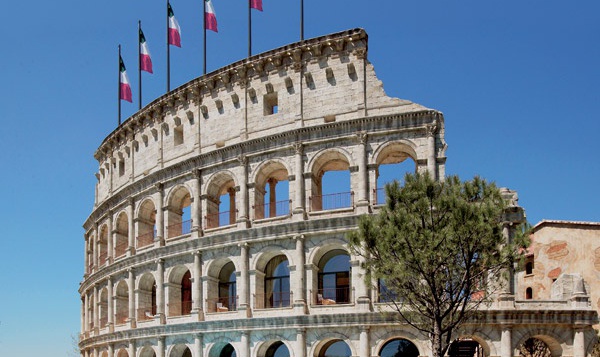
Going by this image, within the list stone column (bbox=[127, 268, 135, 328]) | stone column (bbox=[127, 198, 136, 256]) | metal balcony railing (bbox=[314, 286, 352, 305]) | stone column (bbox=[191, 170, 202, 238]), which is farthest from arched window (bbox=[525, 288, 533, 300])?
stone column (bbox=[127, 198, 136, 256])

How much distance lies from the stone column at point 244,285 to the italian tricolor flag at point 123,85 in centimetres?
1641

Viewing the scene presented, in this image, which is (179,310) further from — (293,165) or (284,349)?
(293,165)

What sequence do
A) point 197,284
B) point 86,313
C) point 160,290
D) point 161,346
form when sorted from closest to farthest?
1. point 197,284
2. point 161,346
3. point 160,290
4. point 86,313

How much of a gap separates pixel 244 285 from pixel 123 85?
18.3 meters

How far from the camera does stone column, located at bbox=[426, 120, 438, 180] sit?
94.3 feet

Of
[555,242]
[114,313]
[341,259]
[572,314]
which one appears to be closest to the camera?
[572,314]

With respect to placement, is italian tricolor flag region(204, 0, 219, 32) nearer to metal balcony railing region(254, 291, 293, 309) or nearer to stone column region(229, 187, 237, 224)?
stone column region(229, 187, 237, 224)

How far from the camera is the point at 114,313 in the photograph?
39.8 meters

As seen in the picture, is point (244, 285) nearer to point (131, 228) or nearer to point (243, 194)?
point (243, 194)

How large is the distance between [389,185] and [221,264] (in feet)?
40.2

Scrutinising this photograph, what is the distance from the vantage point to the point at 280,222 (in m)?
31.4

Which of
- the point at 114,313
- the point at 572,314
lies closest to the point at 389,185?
the point at 572,314

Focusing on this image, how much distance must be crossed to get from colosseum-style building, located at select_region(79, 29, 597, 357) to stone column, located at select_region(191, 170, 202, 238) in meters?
0.10

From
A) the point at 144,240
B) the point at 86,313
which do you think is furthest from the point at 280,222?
the point at 86,313
